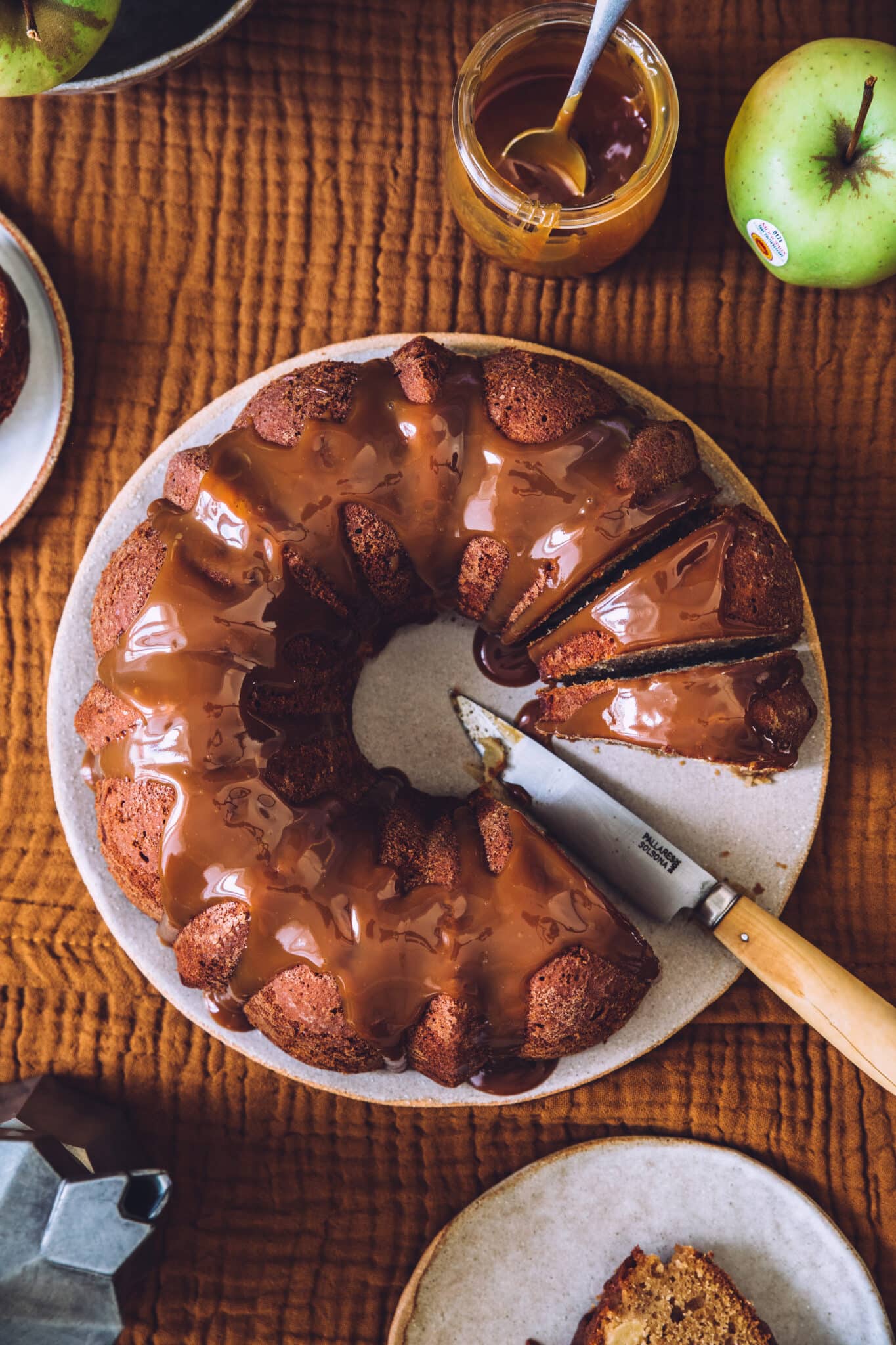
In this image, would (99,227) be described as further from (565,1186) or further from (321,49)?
(565,1186)

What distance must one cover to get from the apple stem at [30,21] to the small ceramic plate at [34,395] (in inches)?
17.7

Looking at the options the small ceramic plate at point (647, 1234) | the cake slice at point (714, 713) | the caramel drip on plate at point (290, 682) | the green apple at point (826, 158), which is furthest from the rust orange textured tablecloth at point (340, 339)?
the caramel drip on plate at point (290, 682)

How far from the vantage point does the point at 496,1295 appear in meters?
2.07

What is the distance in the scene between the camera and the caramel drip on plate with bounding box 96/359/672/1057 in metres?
1.76

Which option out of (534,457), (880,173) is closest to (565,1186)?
(534,457)

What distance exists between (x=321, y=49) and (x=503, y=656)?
1283 mm

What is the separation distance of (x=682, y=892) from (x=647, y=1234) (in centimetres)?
67

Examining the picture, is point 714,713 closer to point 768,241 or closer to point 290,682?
point 290,682

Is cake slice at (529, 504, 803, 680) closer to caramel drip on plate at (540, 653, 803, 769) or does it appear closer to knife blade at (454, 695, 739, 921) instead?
caramel drip on plate at (540, 653, 803, 769)

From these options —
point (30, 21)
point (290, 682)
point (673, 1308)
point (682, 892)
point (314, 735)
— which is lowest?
point (673, 1308)

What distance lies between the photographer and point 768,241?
2070 mm

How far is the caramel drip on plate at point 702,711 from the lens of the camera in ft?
6.06

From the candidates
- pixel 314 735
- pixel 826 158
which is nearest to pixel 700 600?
pixel 314 735

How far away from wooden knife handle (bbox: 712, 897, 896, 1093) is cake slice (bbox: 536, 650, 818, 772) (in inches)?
11.0
